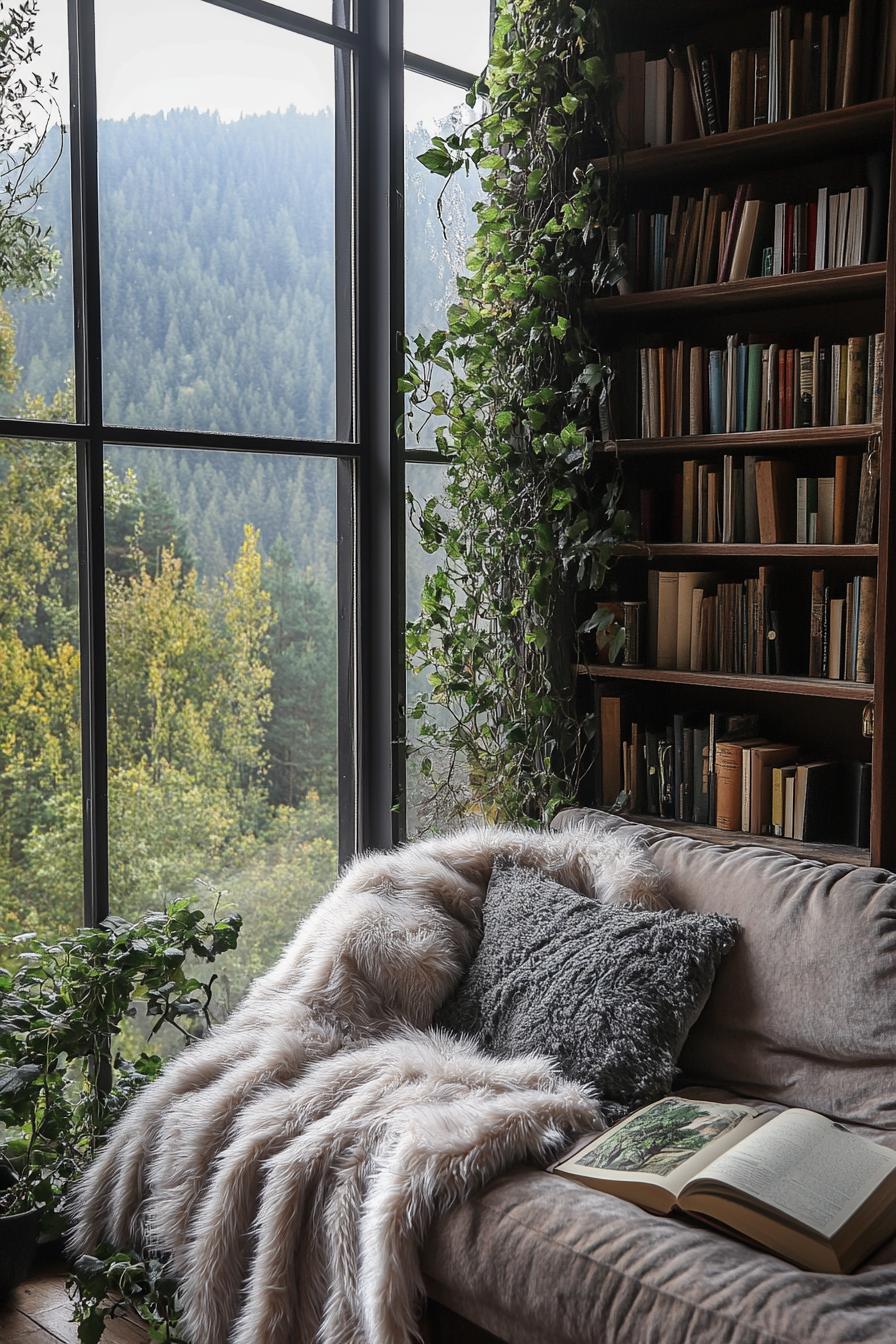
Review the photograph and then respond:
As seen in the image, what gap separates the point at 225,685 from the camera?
299cm

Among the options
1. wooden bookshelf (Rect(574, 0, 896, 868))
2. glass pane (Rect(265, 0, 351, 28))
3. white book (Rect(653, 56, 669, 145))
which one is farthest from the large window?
white book (Rect(653, 56, 669, 145))

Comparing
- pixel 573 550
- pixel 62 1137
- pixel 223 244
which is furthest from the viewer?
pixel 573 550

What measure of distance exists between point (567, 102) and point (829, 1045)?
7.24ft

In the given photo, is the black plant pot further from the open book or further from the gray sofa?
the open book

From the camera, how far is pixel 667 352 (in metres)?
3.14

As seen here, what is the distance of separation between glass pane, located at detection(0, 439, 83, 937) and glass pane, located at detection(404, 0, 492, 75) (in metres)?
1.57

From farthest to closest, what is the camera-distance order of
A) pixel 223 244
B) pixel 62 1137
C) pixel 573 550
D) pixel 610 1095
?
1. pixel 573 550
2. pixel 223 244
3. pixel 62 1137
4. pixel 610 1095

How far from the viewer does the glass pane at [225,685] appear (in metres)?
2.80

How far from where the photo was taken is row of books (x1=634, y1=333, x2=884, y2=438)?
2.79m

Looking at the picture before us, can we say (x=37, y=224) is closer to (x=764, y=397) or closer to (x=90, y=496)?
(x=90, y=496)

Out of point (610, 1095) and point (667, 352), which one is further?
point (667, 352)

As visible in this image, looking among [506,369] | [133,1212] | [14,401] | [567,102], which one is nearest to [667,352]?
[506,369]

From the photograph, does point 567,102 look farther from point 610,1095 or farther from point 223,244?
point 610,1095

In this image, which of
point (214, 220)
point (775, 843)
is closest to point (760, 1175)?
point (775, 843)
